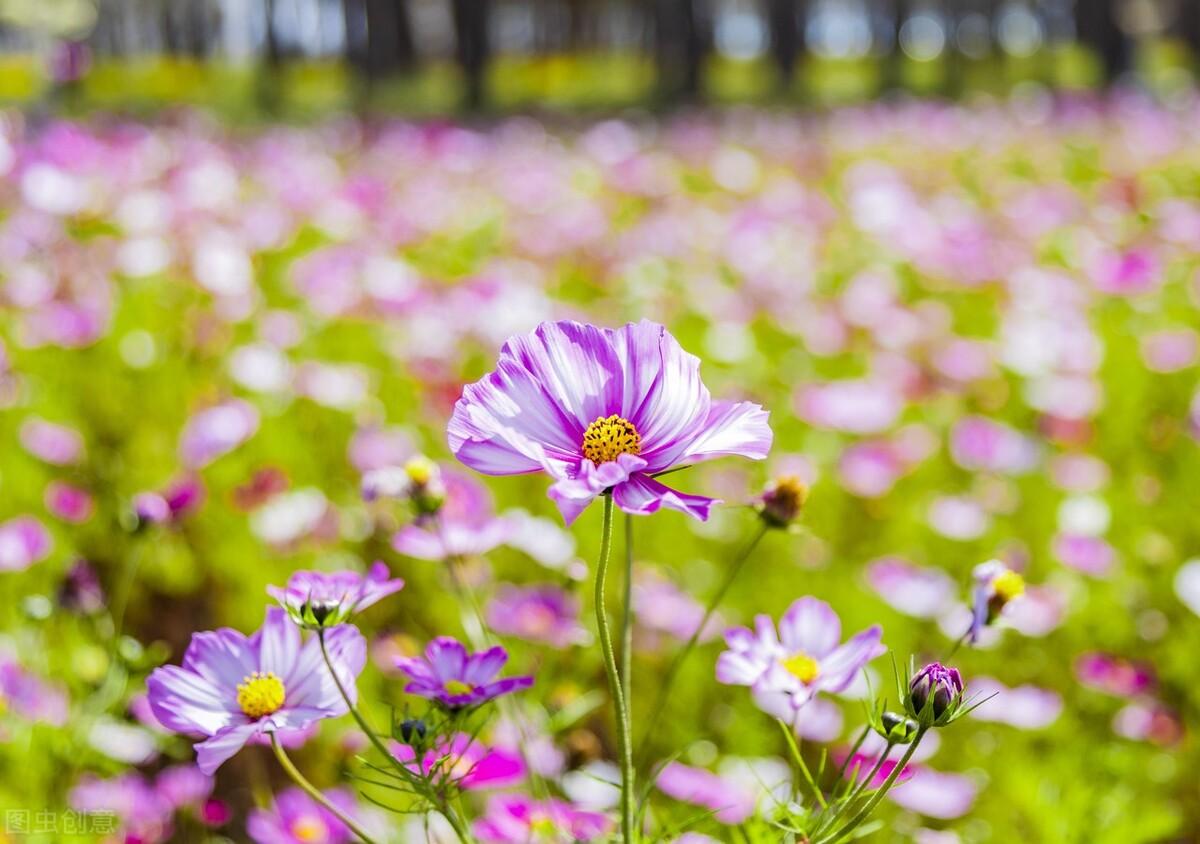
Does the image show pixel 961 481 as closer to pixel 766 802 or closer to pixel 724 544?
pixel 724 544

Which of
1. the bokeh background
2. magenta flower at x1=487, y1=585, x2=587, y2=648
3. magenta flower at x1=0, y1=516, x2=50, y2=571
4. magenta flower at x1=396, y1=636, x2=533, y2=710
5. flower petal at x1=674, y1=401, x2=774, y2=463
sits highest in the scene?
flower petal at x1=674, y1=401, x2=774, y2=463

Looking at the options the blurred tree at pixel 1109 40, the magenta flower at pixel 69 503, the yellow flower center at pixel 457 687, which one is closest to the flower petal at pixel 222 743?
the yellow flower center at pixel 457 687

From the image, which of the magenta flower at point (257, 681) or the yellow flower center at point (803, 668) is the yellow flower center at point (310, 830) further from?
the yellow flower center at point (803, 668)

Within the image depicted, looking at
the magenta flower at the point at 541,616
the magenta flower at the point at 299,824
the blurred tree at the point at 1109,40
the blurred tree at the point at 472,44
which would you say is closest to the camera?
the magenta flower at the point at 299,824

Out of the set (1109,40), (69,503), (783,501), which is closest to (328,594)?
(783,501)

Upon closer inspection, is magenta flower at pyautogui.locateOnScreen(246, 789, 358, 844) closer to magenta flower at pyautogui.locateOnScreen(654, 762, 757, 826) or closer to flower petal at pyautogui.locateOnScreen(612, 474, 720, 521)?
magenta flower at pyautogui.locateOnScreen(654, 762, 757, 826)

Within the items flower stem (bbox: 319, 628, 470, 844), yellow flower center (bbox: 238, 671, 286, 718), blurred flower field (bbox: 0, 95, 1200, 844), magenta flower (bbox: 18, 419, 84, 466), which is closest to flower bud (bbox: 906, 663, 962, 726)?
blurred flower field (bbox: 0, 95, 1200, 844)
